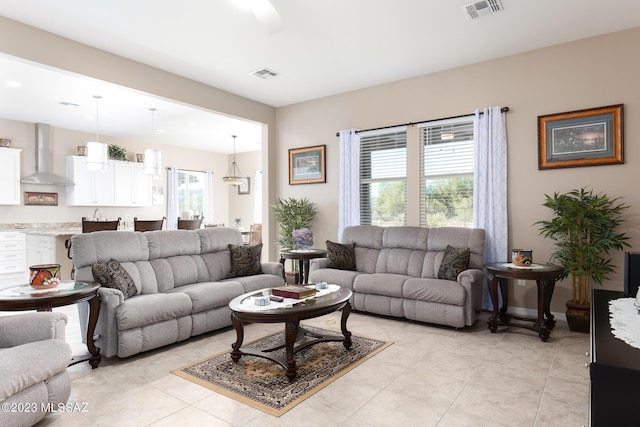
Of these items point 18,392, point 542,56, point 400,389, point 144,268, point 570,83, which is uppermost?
point 542,56

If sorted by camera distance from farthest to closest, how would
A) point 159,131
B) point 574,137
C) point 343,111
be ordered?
point 159,131, point 343,111, point 574,137

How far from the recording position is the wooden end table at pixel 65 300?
2535 millimetres

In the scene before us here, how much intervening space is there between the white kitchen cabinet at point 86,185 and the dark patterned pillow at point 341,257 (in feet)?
18.1

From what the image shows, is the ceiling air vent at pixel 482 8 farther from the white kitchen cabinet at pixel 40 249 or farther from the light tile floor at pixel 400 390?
the white kitchen cabinet at pixel 40 249

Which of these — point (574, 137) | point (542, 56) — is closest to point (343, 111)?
point (542, 56)

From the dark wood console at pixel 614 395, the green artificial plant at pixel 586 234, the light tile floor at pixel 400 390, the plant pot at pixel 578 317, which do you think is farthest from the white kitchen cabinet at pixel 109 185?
the dark wood console at pixel 614 395

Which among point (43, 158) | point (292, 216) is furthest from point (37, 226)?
point (292, 216)

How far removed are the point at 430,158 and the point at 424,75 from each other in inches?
42.9

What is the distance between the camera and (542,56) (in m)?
4.21

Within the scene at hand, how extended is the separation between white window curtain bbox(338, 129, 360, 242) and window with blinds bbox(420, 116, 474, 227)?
953 millimetres

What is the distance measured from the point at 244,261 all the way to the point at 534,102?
374 centimetres

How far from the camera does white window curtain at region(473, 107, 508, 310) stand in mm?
4410

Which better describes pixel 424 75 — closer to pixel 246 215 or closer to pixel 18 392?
pixel 18 392

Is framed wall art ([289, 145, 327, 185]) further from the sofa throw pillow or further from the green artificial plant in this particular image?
the green artificial plant
